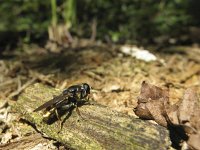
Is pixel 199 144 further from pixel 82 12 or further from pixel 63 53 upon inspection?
pixel 82 12

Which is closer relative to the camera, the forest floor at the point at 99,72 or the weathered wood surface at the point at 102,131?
the weathered wood surface at the point at 102,131

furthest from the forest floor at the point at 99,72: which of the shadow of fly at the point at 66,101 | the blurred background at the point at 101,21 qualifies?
the shadow of fly at the point at 66,101

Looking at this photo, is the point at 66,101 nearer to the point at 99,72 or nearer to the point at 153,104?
the point at 153,104

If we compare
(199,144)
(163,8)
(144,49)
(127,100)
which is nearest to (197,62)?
(144,49)

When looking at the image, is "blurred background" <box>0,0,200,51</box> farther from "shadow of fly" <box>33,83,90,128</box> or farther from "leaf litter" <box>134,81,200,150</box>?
"leaf litter" <box>134,81,200,150</box>

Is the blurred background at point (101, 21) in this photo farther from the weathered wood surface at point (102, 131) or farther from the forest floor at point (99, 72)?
the weathered wood surface at point (102, 131)
